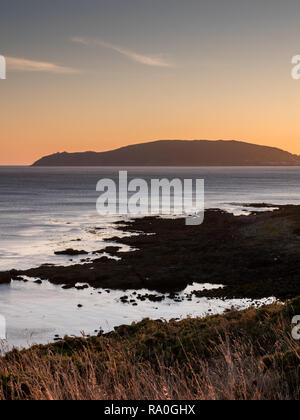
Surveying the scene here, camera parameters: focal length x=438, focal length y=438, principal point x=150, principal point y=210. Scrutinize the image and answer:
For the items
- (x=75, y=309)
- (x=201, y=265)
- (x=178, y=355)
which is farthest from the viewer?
(x=201, y=265)

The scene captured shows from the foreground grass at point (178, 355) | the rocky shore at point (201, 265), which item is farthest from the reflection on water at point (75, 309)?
the foreground grass at point (178, 355)

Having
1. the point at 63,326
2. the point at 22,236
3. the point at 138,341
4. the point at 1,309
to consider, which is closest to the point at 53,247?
the point at 22,236

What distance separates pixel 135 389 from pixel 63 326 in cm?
2191

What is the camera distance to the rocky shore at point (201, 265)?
35.3 meters

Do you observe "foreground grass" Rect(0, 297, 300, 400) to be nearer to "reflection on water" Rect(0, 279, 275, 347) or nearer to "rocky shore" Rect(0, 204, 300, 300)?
"reflection on water" Rect(0, 279, 275, 347)

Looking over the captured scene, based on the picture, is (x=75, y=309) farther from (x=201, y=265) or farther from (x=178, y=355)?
(x=178, y=355)

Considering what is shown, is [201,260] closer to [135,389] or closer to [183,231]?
[183,231]

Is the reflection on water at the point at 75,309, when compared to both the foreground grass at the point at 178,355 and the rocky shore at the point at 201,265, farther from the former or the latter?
the foreground grass at the point at 178,355

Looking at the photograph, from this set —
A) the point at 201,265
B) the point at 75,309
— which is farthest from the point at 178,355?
the point at 201,265

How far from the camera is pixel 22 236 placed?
198 ft

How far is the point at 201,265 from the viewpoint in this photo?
134 ft

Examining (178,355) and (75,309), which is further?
(75,309)

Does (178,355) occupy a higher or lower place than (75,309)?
higher
